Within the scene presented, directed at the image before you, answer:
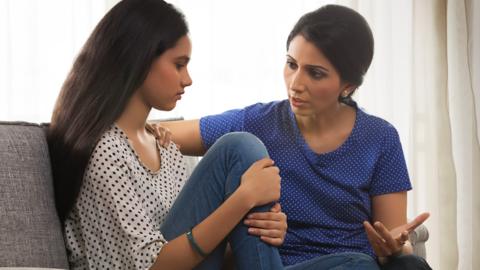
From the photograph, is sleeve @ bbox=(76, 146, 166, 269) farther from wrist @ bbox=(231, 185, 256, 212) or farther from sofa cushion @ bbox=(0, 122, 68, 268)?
wrist @ bbox=(231, 185, 256, 212)

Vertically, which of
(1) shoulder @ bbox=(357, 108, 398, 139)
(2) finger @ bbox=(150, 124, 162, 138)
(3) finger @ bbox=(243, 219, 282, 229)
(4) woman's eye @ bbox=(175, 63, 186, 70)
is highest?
(4) woman's eye @ bbox=(175, 63, 186, 70)

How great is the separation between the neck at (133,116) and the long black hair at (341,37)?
51 cm

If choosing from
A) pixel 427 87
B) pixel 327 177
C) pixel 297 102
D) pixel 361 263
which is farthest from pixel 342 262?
pixel 427 87

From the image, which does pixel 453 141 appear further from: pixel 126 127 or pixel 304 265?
pixel 126 127

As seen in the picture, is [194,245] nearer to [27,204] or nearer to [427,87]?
[27,204]

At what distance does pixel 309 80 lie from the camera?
2123 mm

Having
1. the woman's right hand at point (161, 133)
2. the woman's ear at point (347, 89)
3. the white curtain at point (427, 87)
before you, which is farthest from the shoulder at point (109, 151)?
the white curtain at point (427, 87)

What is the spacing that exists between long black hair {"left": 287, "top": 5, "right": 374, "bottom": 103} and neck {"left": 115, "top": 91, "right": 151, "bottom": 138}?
0.51 meters

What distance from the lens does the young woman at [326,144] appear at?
6.97 feet

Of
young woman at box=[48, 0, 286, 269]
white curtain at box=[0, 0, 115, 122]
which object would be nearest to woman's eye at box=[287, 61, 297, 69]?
young woman at box=[48, 0, 286, 269]

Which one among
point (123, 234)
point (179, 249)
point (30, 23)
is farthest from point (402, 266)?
point (30, 23)

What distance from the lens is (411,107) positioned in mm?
3758

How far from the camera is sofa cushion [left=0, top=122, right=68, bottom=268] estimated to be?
1.67 metres

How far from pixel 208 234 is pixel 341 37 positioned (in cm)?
69
